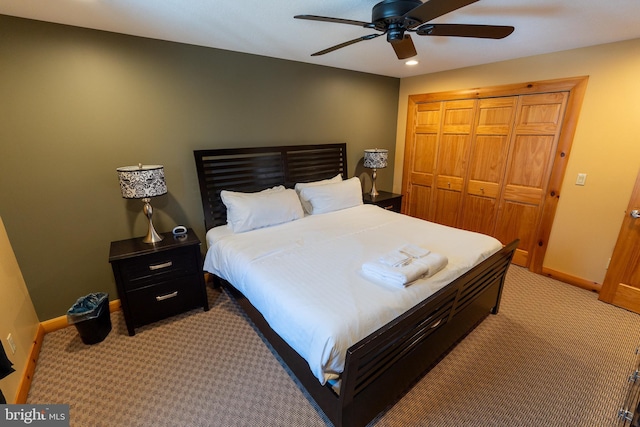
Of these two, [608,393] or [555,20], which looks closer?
[608,393]

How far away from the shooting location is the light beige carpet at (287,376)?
1597 millimetres

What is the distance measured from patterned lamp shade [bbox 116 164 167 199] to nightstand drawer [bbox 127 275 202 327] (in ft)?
2.43

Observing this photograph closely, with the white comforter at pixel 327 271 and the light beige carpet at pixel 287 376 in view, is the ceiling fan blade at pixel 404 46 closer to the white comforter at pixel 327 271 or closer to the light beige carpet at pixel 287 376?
the white comforter at pixel 327 271

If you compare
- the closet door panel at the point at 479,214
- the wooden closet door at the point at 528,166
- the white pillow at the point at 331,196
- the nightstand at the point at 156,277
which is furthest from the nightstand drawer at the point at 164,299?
the wooden closet door at the point at 528,166

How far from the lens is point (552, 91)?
278cm

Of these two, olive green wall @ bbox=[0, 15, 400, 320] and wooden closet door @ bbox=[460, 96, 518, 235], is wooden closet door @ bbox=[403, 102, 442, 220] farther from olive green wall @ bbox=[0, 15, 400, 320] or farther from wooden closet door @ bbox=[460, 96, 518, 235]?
olive green wall @ bbox=[0, 15, 400, 320]

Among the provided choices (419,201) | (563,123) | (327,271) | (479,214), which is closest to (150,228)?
(327,271)

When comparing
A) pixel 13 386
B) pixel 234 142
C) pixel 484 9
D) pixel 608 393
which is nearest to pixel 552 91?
pixel 484 9

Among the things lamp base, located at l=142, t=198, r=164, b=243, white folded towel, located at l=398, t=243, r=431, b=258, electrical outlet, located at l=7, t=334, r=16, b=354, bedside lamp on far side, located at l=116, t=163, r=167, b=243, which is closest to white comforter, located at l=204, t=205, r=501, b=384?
white folded towel, located at l=398, t=243, r=431, b=258

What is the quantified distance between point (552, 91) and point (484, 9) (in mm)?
1677

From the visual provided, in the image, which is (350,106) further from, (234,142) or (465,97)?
(234,142)

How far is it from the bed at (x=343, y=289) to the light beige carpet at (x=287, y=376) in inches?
6.4

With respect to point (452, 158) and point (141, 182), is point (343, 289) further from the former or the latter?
point (452, 158)

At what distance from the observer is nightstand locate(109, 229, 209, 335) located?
2.11 metres
